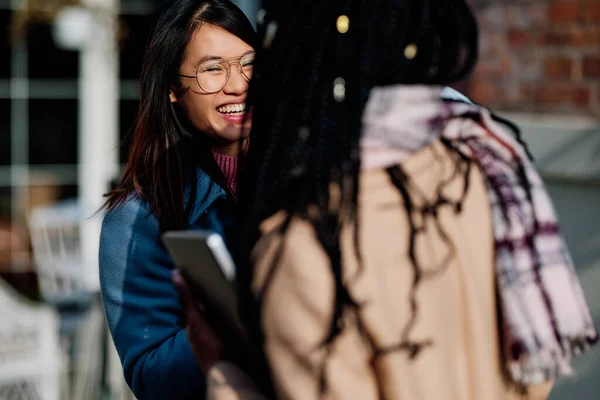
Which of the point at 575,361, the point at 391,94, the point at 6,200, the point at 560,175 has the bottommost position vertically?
the point at 6,200

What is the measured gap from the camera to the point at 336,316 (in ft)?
4.01

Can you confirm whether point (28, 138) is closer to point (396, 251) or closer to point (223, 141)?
point (223, 141)

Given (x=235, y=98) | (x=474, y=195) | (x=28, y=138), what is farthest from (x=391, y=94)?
(x=28, y=138)

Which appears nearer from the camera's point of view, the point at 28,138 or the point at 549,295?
the point at 549,295

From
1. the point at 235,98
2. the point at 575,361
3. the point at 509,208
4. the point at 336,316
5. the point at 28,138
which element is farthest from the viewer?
the point at 28,138

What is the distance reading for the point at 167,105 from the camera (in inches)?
75.4

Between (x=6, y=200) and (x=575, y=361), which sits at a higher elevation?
(x=575, y=361)

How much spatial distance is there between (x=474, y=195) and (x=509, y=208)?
0.06 m

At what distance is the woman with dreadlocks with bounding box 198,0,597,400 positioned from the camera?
123cm

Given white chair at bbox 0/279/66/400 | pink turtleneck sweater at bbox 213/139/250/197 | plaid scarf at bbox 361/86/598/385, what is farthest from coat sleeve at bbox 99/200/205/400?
white chair at bbox 0/279/66/400

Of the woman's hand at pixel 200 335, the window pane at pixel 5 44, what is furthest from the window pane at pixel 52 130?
the woman's hand at pixel 200 335

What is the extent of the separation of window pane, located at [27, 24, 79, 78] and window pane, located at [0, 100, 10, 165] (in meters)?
0.31

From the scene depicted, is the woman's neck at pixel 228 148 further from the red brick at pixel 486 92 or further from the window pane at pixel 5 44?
the window pane at pixel 5 44

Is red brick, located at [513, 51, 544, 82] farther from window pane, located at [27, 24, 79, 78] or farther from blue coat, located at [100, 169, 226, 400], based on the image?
window pane, located at [27, 24, 79, 78]
